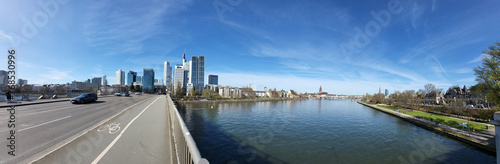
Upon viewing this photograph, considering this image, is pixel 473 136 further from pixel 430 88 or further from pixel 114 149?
pixel 430 88

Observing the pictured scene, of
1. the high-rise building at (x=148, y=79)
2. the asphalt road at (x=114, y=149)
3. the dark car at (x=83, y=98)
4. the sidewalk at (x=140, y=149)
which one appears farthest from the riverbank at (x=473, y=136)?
the high-rise building at (x=148, y=79)

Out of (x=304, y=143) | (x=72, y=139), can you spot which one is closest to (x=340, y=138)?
(x=304, y=143)

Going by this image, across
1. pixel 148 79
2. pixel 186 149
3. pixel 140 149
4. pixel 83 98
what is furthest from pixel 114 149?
pixel 148 79

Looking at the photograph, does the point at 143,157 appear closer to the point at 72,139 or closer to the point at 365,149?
the point at 72,139

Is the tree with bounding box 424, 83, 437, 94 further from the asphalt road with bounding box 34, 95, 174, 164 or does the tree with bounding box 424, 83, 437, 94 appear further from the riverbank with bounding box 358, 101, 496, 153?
the asphalt road with bounding box 34, 95, 174, 164

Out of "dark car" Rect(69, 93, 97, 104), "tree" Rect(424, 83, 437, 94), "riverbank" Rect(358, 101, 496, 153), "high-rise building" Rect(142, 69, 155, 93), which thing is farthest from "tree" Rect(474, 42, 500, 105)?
"high-rise building" Rect(142, 69, 155, 93)

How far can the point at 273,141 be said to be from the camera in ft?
64.0

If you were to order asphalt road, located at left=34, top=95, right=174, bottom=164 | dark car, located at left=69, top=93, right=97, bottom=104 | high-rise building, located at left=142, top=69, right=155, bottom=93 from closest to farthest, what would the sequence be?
1. asphalt road, located at left=34, top=95, right=174, bottom=164
2. dark car, located at left=69, top=93, right=97, bottom=104
3. high-rise building, located at left=142, top=69, right=155, bottom=93

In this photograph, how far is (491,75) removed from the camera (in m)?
22.8

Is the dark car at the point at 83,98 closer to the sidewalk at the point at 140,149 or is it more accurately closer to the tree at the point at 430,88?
the sidewalk at the point at 140,149

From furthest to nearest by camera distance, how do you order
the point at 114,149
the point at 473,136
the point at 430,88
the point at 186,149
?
1. the point at 430,88
2. the point at 473,136
3. the point at 114,149
4. the point at 186,149

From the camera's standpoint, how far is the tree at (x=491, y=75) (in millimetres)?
22473

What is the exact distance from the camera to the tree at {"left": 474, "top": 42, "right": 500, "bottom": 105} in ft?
73.7

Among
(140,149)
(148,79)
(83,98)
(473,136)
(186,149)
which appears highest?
(148,79)
